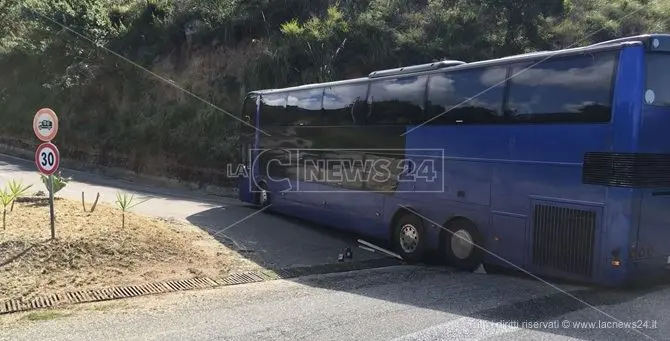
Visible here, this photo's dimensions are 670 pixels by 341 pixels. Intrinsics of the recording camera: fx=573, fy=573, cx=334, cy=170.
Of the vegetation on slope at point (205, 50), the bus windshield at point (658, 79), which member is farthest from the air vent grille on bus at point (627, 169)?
the vegetation on slope at point (205, 50)

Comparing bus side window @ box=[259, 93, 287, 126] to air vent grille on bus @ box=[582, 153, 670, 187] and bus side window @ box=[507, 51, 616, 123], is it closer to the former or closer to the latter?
bus side window @ box=[507, 51, 616, 123]

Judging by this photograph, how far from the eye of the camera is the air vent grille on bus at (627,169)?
6.99 metres

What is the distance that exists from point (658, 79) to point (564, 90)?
1096mm

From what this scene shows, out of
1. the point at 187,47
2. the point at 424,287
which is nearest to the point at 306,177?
the point at 424,287

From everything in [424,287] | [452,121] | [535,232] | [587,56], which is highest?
[587,56]

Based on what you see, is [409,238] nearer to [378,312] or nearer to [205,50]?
[378,312]

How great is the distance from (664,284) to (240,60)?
2040 cm

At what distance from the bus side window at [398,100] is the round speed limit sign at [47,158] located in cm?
557

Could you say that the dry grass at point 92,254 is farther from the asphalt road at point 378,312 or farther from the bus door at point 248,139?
the bus door at point 248,139

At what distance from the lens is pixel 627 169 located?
6.99 metres

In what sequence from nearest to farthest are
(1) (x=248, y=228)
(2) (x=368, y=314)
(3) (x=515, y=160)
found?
(2) (x=368, y=314)
(3) (x=515, y=160)
(1) (x=248, y=228)

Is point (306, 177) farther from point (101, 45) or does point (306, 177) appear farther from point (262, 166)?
point (101, 45)

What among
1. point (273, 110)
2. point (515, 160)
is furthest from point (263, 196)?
point (515, 160)

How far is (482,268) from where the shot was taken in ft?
30.1
